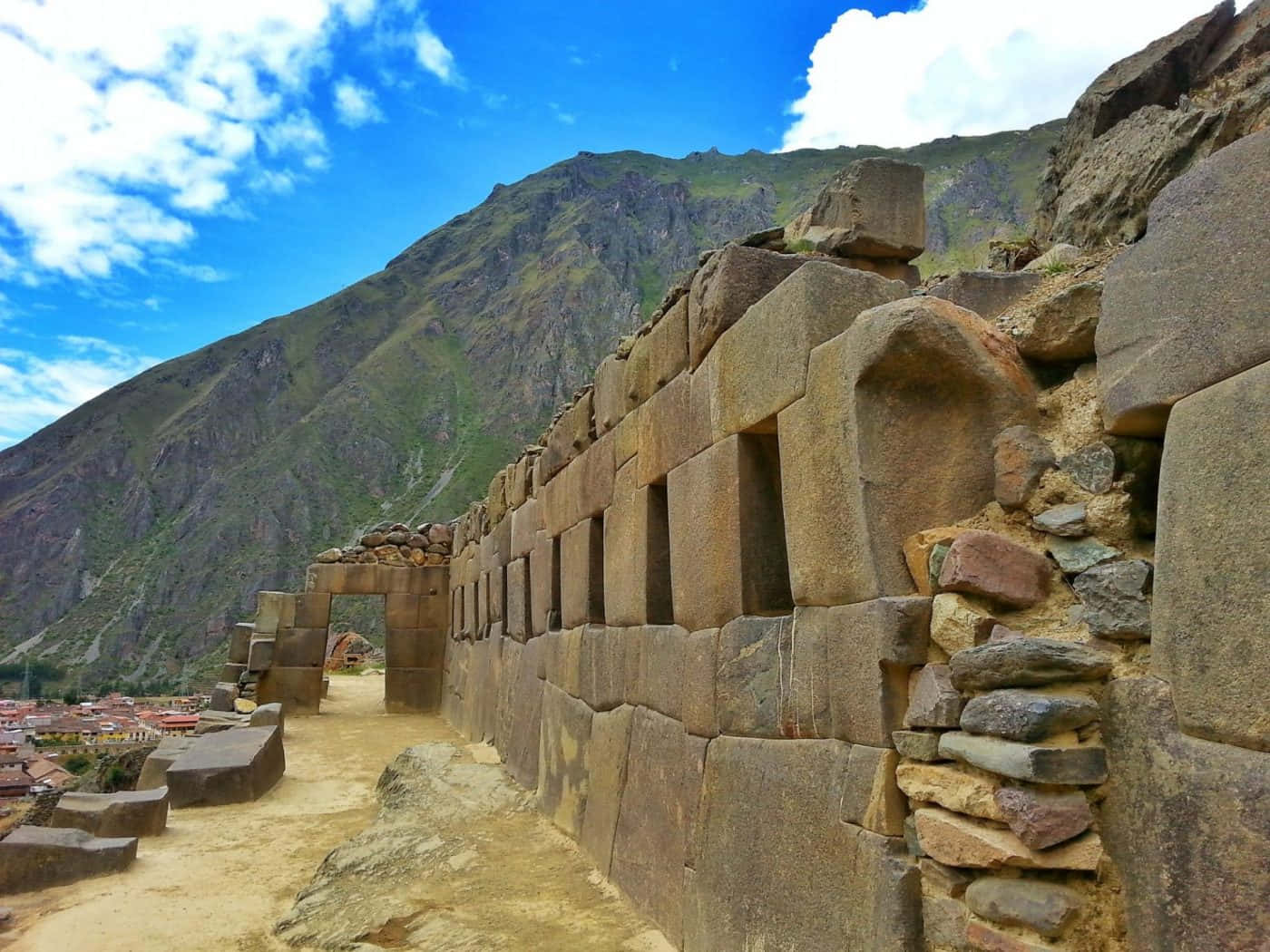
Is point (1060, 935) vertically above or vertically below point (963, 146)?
below

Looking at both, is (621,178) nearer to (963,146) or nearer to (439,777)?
(963,146)

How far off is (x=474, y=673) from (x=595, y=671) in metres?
6.10

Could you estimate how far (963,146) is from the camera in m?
69.1

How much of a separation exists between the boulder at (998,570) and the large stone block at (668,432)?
6.08 ft

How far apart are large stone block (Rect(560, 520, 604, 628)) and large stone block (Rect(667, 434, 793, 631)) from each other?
2.07 m

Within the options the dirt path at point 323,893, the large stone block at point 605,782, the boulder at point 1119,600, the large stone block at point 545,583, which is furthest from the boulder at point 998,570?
the large stone block at point 545,583

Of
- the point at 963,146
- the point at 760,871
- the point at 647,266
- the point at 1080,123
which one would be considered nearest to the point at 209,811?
the point at 760,871

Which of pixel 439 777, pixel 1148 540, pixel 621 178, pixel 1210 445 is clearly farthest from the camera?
pixel 621 178

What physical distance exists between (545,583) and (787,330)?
456 cm

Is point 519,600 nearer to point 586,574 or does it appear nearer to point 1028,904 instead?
point 586,574

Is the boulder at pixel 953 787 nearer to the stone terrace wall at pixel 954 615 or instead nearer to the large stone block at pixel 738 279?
the stone terrace wall at pixel 954 615

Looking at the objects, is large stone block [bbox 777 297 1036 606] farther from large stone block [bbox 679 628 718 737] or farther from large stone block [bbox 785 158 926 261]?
large stone block [bbox 785 158 926 261]

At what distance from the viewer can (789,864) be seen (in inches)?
122

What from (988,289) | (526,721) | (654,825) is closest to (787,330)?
(988,289)
